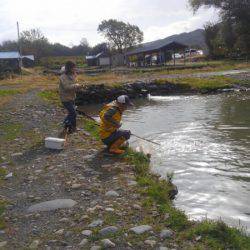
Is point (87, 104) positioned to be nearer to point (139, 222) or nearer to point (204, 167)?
point (204, 167)

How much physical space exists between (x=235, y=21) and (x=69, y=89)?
60.6 m

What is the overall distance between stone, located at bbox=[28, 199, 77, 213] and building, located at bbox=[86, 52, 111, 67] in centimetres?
8769

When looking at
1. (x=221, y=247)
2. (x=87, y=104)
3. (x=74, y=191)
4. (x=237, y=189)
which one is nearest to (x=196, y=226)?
(x=221, y=247)

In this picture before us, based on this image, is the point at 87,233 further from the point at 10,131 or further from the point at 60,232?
the point at 10,131

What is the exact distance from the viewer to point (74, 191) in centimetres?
843

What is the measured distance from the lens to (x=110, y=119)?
1171cm

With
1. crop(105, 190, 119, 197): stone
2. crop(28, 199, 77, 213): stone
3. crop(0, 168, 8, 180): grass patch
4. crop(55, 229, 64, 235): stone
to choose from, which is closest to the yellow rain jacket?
crop(0, 168, 8, 180): grass patch

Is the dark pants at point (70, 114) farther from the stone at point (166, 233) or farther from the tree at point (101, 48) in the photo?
the tree at point (101, 48)

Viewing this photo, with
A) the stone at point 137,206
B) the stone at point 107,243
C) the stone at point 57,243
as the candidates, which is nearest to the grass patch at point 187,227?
the stone at point 137,206

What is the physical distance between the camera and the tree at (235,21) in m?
68.1

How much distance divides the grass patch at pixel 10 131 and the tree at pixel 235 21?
58.5 m

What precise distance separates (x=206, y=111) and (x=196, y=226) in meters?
18.3

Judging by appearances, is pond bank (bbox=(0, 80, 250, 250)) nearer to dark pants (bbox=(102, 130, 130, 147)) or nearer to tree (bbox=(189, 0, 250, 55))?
dark pants (bbox=(102, 130, 130, 147))

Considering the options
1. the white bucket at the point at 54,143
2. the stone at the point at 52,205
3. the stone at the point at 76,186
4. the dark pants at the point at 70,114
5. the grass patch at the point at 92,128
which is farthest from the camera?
the grass patch at the point at 92,128
